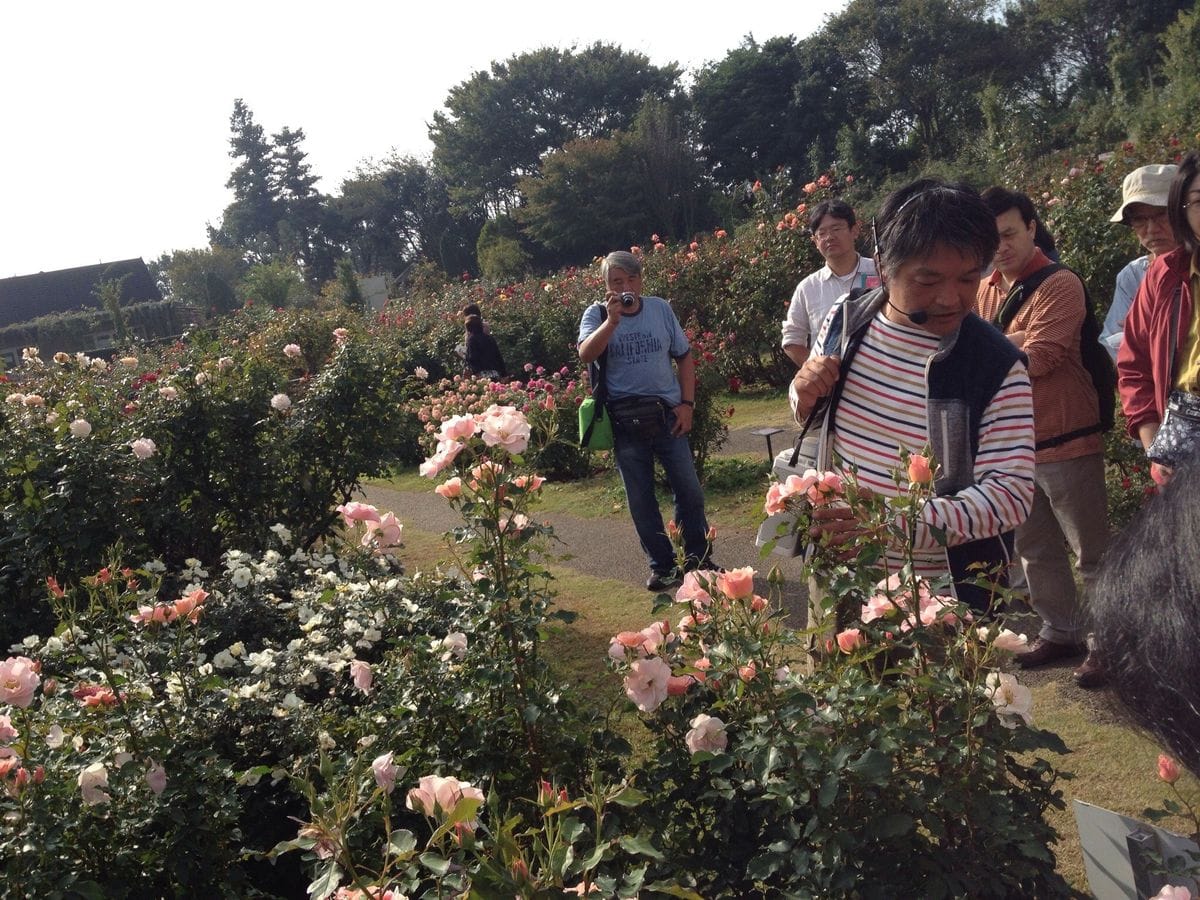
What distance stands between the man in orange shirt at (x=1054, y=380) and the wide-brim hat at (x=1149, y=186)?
31 centimetres

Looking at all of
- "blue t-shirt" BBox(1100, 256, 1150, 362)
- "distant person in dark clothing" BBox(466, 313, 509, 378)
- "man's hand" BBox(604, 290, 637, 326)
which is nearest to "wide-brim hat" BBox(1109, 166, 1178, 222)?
"blue t-shirt" BBox(1100, 256, 1150, 362)

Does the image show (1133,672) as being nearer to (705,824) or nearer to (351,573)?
(705,824)

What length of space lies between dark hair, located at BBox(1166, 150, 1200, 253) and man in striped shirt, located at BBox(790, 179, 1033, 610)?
0.90 m

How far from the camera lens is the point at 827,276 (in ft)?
14.4

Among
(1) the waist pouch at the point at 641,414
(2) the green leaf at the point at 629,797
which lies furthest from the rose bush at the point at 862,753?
(1) the waist pouch at the point at 641,414

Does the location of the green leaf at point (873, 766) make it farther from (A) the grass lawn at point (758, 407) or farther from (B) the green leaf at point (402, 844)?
(A) the grass lawn at point (758, 407)

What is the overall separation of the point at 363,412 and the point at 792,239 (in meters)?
6.28

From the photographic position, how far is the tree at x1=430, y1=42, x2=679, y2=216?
5700cm

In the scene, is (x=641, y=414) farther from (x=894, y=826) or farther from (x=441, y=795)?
(x=441, y=795)

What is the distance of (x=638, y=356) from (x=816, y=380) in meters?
2.70

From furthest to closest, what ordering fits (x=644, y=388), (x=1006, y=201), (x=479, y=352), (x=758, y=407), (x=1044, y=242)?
(x=479, y=352)
(x=758, y=407)
(x=644, y=388)
(x=1044, y=242)
(x=1006, y=201)

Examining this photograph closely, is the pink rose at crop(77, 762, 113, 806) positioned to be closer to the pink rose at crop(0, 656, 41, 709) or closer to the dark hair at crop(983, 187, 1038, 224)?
the pink rose at crop(0, 656, 41, 709)

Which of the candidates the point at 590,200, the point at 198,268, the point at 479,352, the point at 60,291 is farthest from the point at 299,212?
the point at 479,352

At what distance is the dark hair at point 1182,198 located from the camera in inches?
99.3
